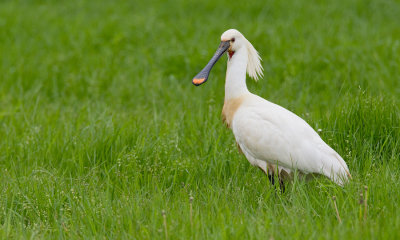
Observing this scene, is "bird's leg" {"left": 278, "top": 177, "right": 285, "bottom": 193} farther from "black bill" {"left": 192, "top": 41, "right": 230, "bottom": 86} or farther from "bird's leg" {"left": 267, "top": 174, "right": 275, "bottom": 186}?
"black bill" {"left": 192, "top": 41, "right": 230, "bottom": 86}

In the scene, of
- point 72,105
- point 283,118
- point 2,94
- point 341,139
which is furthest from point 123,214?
point 2,94

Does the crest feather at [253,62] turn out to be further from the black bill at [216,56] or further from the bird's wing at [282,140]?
the bird's wing at [282,140]

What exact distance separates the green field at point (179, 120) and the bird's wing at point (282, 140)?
0.18 meters

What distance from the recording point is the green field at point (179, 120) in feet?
12.4

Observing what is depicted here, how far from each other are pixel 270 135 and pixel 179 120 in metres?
1.62

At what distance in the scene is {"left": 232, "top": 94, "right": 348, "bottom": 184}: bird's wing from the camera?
4.23 meters

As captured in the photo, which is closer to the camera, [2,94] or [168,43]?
[2,94]

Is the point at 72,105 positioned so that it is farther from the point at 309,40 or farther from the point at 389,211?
the point at 389,211

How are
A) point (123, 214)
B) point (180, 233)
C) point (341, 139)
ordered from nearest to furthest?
1. point (180, 233)
2. point (123, 214)
3. point (341, 139)

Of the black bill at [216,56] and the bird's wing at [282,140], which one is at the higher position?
the black bill at [216,56]

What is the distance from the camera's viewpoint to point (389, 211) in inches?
145

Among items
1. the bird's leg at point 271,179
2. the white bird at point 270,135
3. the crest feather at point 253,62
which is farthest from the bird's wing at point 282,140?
the crest feather at point 253,62

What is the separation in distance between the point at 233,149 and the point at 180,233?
1.73m

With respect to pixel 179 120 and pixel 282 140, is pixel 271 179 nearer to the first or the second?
pixel 282 140
